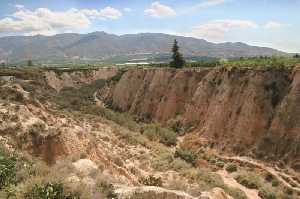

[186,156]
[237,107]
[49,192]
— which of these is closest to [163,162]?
[186,156]

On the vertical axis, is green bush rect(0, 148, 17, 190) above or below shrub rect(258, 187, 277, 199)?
above

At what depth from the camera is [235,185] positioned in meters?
20.7

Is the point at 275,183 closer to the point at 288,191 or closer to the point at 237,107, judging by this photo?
the point at 288,191

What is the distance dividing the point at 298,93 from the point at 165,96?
18883mm

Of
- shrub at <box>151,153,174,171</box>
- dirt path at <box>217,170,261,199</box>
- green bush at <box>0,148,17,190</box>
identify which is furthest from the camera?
shrub at <box>151,153,174,171</box>

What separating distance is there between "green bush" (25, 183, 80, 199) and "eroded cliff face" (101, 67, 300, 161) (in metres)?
18.0

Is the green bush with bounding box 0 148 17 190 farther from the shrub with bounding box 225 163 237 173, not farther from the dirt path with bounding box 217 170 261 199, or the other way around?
the shrub with bounding box 225 163 237 173

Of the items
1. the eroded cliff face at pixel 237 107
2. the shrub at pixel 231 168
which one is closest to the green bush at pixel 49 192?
the shrub at pixel 231 168

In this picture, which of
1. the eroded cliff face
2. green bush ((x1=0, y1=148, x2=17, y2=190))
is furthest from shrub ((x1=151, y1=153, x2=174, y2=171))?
green bush ((x1=0, y1=148, x2=17, y2=190))

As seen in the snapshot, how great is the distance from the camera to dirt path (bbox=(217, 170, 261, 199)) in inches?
→ 760

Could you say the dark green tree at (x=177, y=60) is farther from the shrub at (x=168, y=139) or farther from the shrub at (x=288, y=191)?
the shrub at (x=288, y=191)

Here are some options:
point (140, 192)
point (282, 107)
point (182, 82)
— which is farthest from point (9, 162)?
point (182, 82)

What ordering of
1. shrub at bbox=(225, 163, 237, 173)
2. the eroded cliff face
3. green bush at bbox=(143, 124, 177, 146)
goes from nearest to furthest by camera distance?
shrub at bbox=(225, 163, 237, 173)
the eroded cliff face
green bush at bbox=(143, 124, 177, 146)

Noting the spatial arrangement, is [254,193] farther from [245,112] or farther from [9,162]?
[9,162]
